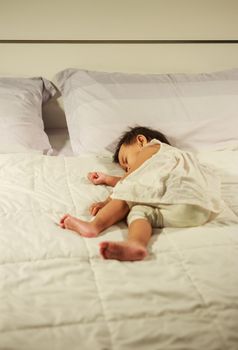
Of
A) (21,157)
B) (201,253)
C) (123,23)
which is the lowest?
(21,157)

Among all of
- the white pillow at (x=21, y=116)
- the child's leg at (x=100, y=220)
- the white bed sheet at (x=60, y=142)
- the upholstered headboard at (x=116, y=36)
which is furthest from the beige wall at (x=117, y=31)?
the child's leg at (x=100, y=220)

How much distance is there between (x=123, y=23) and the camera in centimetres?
190

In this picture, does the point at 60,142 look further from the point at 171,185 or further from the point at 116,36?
the point at 171,185

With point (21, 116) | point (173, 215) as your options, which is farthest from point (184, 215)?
point (21, 116)

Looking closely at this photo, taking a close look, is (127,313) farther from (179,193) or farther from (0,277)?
(179,193)

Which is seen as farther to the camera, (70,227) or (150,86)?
(150,86)

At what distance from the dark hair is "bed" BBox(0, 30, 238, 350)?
0.06 m

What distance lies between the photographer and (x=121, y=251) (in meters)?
0.96

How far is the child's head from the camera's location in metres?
1.51

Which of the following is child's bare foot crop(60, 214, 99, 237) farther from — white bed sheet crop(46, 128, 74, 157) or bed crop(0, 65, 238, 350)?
white bed sheet crop(46, 128, 74, 157)

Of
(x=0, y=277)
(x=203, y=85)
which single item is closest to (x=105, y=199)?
(x=0, y=277)

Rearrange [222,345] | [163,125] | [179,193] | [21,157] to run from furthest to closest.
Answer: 1. [163,125]
2. [21,157]
3. [179,193]
4. [222,345]

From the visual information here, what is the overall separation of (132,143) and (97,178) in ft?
0.74

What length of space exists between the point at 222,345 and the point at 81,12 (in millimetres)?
1562
